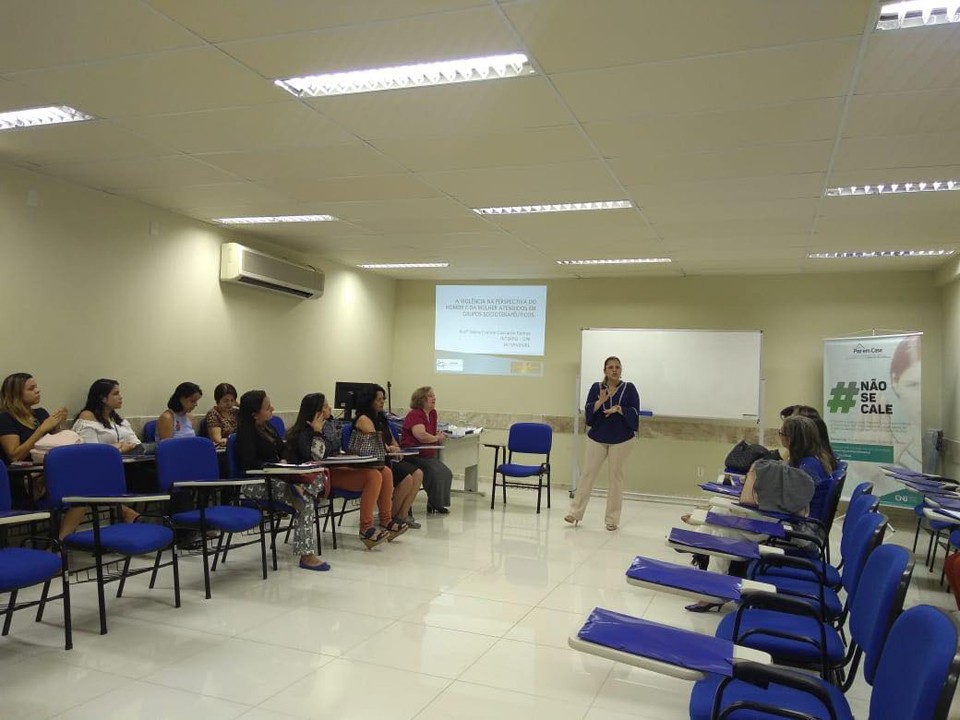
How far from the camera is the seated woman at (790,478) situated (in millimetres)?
3943

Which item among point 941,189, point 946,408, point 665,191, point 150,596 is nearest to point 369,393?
point 150,596

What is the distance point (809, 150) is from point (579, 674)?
10.5 ft

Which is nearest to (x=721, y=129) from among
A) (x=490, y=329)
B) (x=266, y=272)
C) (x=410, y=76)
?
(x=410, y=76)

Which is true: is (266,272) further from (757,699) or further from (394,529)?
(757,699)

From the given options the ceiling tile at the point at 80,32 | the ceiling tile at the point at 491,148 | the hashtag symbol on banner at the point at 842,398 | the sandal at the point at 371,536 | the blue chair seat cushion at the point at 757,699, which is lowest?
the sandal at the point at 371,536

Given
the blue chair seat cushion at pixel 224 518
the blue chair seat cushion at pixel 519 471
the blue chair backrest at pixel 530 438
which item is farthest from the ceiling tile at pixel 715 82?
the blue chair backrest at pixel 530 438

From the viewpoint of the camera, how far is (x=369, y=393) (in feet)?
19.5

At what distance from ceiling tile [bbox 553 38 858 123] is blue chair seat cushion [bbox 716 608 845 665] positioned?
2318mm

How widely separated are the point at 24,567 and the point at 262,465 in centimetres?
194

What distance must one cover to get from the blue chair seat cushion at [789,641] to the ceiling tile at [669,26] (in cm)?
229

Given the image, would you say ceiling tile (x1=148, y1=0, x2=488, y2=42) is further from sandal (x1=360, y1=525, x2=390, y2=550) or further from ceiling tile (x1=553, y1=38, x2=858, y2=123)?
sandal (x1=360, y1=525, x2=390, y2=550)

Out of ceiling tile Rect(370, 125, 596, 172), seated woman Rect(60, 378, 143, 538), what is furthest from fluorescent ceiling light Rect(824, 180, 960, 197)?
seated woman Rect(60, 378, 143, 538)

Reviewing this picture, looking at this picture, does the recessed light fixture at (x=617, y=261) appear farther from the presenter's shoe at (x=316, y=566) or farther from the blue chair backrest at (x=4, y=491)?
the blue chair backrest at (x=4, y=491)

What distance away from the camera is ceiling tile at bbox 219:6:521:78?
282 cm
